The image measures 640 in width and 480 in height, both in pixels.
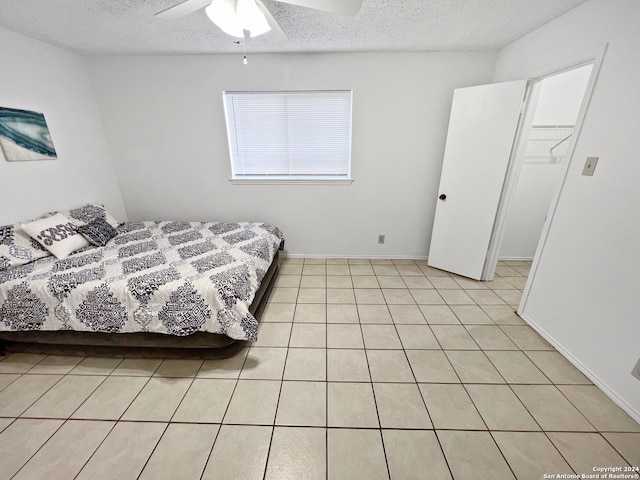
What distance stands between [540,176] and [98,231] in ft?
16.1

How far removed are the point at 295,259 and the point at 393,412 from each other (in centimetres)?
227

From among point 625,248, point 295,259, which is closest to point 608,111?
point 625,248

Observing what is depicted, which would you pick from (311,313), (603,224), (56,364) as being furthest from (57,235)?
(603,224)

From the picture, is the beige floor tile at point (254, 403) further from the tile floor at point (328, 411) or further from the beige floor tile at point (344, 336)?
the beige floor tile at point (344, 336)

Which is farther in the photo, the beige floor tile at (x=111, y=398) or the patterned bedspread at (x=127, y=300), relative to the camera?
the patterned bedspread at (x=127, y=300)

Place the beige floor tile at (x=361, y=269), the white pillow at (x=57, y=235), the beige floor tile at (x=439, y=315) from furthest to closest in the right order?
the beige floor tile at (x=361, y=269) < the beige floor tile at (x=439, y=315) < the white pillow at (x=57, y=235)

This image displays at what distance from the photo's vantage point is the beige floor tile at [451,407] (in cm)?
138

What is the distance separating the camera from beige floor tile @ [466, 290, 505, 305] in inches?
96.7

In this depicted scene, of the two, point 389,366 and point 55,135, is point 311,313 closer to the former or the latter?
point 389,366

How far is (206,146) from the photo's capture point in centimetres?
300

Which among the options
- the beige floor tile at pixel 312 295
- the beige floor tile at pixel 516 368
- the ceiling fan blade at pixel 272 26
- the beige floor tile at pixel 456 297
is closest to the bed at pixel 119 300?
the beige floor tile at pixel 312 295

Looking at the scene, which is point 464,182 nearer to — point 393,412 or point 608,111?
point 608,111

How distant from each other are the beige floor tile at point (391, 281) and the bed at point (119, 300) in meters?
1.43

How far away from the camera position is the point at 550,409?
4.78 feet
